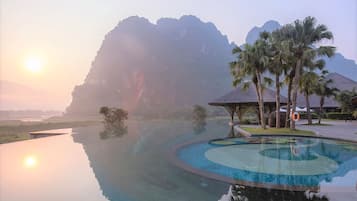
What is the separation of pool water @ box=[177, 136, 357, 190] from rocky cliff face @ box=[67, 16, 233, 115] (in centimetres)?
5053

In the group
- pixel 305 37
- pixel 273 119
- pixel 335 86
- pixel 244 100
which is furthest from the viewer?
pixel 335 86

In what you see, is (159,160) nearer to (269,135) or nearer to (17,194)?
(17,194)

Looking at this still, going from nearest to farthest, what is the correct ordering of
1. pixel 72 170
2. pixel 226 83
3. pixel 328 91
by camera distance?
pixel 72 170 → pixel 328 91 → pixel 226 83

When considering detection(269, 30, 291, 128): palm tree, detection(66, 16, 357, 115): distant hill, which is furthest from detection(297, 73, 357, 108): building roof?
detection(66, 16, 357, 115): distant hill

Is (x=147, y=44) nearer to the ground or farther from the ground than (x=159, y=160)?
farther from the ground

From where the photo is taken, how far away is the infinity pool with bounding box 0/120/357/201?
4879 mm

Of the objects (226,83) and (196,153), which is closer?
(196,153)

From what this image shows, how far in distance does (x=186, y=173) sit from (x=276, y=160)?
10.9 ft

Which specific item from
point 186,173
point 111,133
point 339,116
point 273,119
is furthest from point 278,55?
point 339,116

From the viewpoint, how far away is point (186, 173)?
6453mm

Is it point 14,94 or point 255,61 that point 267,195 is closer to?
point 255,61

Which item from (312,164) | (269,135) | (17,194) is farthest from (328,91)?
(17,194)

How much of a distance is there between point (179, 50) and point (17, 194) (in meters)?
86.6

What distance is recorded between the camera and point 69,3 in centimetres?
1272
